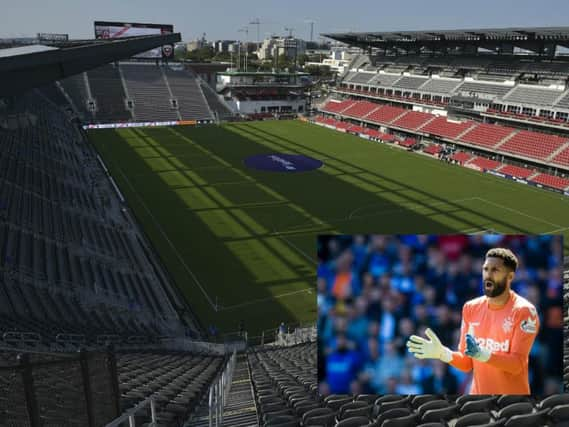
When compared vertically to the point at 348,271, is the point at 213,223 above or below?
below

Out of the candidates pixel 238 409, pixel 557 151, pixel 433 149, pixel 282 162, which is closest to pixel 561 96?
pixel 557 151

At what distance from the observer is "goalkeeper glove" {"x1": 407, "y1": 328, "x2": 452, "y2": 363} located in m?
5.37

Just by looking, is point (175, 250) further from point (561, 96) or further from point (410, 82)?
point (410, 82)

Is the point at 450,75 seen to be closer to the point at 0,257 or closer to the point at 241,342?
the point at 241,342

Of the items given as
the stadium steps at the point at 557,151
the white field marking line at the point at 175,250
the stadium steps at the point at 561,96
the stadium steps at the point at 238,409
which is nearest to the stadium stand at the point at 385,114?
the stadium steps at the point at 561,96

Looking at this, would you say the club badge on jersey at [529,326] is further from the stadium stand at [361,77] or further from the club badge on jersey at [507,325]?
the stadium stand at [361,77]

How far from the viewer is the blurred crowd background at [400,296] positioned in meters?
5.43

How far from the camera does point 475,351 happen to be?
205 inches

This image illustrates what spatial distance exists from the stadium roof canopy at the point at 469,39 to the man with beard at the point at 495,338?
195ft

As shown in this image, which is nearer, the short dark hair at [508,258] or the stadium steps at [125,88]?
the short dark hair at [508,258]

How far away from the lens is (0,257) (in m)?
19.4

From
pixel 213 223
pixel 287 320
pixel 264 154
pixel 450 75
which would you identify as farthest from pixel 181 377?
pixel 450 75

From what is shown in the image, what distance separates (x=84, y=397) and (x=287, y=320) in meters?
20.2

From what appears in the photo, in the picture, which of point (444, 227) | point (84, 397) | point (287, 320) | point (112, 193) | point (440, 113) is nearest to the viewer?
point (84, 397)
